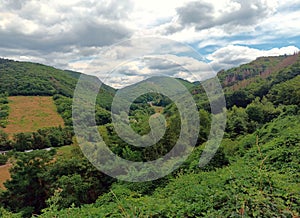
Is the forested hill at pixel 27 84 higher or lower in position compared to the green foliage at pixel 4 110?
higher

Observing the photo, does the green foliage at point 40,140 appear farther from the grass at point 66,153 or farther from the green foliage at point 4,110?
the grass at point 66,153

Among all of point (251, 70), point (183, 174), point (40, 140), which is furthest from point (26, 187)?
point (251, 70)

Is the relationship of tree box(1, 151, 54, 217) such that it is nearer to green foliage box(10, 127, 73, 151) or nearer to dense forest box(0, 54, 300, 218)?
dense forest box(0, 54, 300, 218)

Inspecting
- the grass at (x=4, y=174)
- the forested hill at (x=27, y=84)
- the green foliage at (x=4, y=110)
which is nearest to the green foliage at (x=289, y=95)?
the grass at (x=4, y=174)

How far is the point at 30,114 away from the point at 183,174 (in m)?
59.8

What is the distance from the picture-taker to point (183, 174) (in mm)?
10086

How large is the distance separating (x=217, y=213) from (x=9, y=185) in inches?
690

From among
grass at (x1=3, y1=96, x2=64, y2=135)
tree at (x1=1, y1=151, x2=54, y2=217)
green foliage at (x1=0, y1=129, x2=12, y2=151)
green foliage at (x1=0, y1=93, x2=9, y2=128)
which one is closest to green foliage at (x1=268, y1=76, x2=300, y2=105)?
tree at (x1=1, y1=151, x2=54, y2=217)

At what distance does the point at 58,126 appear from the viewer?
54.8m

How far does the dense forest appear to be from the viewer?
383 cm

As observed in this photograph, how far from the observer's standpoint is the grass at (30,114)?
55.8 m

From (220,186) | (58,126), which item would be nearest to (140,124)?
(220,186)

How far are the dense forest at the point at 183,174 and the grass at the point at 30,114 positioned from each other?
33.6ft

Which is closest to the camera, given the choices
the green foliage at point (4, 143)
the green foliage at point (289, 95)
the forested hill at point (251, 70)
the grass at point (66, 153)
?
the grass at point (66, 153)
